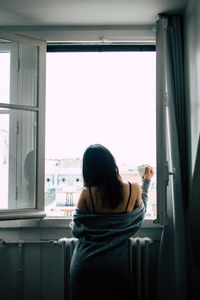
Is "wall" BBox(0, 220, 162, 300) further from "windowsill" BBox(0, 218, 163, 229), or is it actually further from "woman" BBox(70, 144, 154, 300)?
"woman" BBox(70, 144, 154, 300)

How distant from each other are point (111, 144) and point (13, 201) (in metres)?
0.83

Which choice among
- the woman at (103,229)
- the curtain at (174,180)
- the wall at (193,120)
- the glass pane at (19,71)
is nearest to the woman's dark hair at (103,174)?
the woman at (103,229)

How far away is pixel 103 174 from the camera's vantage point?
115 cm

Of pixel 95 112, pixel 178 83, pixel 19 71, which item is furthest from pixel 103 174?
pixel 19 71

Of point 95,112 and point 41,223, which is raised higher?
point 95,112

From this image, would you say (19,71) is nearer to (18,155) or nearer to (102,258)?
(18,155)

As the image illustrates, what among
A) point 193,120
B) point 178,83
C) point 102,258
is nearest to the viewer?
point 102,258

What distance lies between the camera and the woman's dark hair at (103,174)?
1.13m

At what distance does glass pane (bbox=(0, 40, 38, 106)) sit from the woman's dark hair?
724mm

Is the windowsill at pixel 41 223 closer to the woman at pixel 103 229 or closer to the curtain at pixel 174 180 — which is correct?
the woman at pixel 103 229

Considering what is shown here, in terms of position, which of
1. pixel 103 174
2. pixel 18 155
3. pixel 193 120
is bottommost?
pixel 103 174

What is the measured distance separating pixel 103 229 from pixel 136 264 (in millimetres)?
603

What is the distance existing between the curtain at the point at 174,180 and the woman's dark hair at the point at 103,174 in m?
0.39

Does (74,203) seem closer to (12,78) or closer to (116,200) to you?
(116,200)
